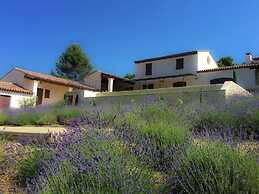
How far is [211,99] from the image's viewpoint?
10.8 meters

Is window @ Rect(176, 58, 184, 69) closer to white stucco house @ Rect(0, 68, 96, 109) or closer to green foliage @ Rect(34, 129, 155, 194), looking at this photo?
white stucco house @ Rect(0, 68, 96, 109)

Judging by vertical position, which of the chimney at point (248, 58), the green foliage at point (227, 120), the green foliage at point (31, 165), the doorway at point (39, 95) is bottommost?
the green foliage at point (31, 165)

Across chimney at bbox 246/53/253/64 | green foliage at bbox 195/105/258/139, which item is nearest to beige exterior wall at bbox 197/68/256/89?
chimney at bbox 246/53/253/64

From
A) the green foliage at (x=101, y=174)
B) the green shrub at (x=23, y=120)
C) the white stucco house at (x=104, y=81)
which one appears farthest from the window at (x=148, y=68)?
the green foliage at (x=101, y=174)

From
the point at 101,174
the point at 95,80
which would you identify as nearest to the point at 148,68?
the point at 95,80

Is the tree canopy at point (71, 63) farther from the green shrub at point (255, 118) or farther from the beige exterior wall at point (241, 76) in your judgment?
the green shrub at point (255, 118)

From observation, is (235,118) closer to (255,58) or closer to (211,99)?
(211,99)

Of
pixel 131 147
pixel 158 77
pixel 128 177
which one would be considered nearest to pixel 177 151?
pixel 131 147

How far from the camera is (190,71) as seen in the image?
22484 millimetres

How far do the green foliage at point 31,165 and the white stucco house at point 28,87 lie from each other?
1391 centimetres

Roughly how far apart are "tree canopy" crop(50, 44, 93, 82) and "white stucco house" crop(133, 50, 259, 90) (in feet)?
43.2

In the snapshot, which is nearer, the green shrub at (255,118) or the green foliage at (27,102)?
the green shrub at (255,118)

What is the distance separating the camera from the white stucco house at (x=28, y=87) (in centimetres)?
1898

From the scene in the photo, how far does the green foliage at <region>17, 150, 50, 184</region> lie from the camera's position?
3123 millimetres
